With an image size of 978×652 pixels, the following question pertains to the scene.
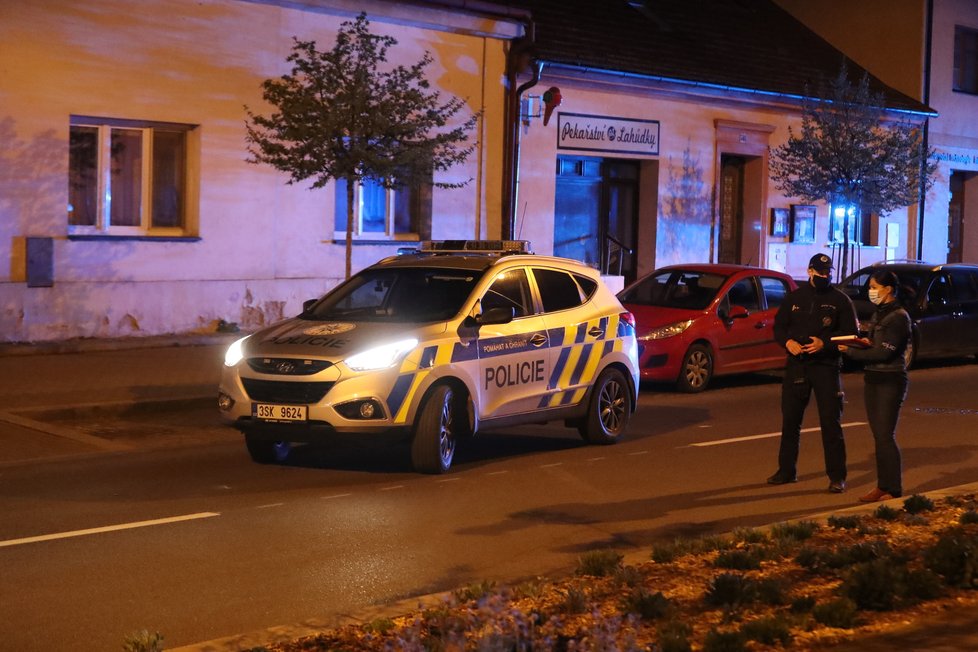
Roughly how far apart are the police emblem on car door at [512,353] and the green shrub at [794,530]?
11.1 feet

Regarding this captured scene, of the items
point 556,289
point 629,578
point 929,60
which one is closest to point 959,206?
point 929,60

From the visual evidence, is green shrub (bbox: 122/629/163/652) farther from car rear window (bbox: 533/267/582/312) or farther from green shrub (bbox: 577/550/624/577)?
car rear window (bbox: 533/267/582/312)

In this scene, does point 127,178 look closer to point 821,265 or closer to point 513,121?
point 513,121

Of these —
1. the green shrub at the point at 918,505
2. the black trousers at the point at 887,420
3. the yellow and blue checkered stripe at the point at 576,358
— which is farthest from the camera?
the yellow and blue checkered stripe at the point at 576,358

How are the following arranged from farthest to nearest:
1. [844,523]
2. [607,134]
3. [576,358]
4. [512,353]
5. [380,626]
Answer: [607,134], [576,358], [512,353], [844,523], [380,626]

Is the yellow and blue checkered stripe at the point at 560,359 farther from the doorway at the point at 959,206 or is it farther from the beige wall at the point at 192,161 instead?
the doorway at the point at 959,206

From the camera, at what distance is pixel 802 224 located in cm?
3038

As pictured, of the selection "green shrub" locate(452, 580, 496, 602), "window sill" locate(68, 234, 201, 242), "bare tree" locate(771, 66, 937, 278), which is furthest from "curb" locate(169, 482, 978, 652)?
"bare tree" locate(771, 66, 937, 278)

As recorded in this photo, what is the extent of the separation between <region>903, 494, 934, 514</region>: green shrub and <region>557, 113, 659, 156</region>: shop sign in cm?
1646

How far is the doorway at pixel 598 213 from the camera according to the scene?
26125mm

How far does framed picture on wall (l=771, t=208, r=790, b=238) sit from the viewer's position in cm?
2977

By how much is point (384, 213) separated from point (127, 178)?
4.51 m

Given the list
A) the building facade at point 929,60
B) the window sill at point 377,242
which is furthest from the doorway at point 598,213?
the building facade at point 929,60

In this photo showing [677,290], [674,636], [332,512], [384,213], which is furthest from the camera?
[384,213]
